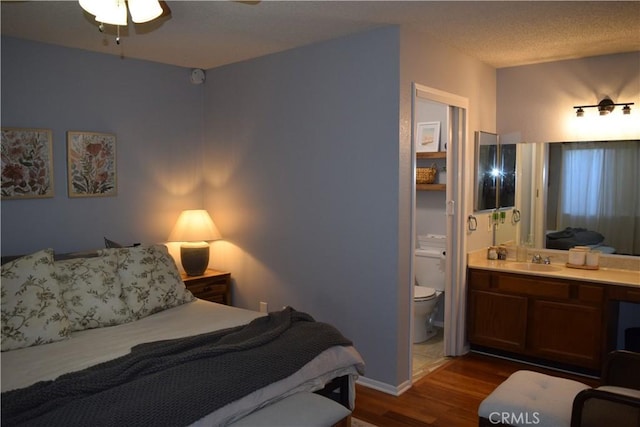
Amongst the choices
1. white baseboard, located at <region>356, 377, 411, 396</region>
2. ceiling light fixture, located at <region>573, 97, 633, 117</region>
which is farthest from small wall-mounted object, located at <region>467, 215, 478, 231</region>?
white baseboard, located at <region>356, 377, 411, 396</region>

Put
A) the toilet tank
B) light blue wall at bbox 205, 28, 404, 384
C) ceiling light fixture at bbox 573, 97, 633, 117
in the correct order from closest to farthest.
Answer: light blue wall at bbox 205, 28, 404, 384, ceiling light fixture at bbox 573, 97, 633, 117, the toilet tank

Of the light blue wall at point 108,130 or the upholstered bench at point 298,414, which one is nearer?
the upholstered bench at point 298,414

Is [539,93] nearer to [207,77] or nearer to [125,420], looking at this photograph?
[207,77]

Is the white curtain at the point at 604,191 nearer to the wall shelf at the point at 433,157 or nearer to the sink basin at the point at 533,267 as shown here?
the sink basin at the point at 533,267

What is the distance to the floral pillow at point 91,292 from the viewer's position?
2.83 metres

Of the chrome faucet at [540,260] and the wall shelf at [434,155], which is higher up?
the wall shelf at [434,155]

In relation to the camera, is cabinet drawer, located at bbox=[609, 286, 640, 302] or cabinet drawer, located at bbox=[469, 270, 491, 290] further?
cabinet drawer, located at bbox=[469, 270, 491, 290]

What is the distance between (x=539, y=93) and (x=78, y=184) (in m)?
3.85

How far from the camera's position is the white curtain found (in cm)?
387

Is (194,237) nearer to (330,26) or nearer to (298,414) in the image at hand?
(330,26)

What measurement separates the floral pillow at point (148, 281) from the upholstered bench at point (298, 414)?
126cm

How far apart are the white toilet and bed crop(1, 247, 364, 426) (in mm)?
1769

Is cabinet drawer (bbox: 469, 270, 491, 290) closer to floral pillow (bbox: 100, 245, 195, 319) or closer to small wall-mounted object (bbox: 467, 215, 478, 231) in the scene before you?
small wall-mounted object (bbox: 467, 215, 478, 231)

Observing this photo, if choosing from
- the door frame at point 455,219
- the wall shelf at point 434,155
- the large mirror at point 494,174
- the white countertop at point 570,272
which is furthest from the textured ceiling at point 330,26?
the white countertop at point 570,272
